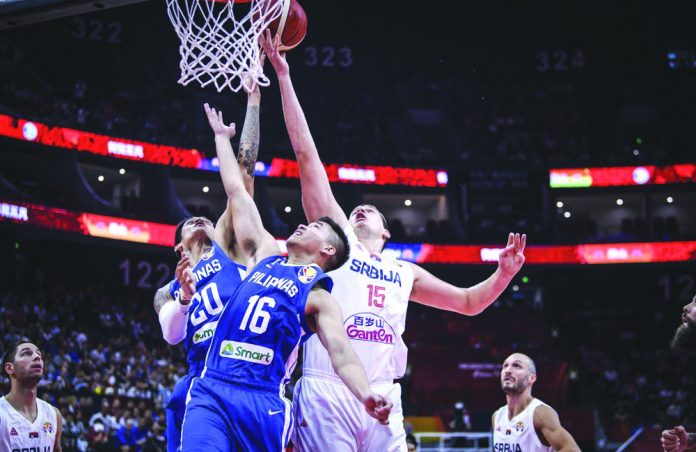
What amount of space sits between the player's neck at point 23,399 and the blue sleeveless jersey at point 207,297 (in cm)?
253

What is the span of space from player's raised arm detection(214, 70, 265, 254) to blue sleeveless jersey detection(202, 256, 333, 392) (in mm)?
1040

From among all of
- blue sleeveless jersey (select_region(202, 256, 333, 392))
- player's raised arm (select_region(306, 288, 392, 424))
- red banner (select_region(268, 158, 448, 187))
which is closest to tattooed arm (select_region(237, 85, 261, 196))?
blue sleeveless jersey (select_region(202, 256, 333, 392))

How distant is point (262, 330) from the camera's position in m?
4.69

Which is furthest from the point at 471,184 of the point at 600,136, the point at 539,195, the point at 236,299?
the point at 236,299

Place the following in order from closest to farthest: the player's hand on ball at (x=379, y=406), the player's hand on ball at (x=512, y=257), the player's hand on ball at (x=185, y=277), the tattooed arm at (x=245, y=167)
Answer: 1. the player's hand on ball at (x=379, y=406)
2. the player's hand on ball at (x=185, y=277)
3. the player's hand on ball at (x=512, y=257)
4. the tattooed arm at (x=245, y=167)

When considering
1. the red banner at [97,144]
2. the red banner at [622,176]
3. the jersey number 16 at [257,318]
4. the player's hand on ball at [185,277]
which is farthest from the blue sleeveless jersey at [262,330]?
the red banner at [622,176]

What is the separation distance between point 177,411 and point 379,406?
5.04 feet

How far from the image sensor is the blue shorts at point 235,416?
4.45 metres

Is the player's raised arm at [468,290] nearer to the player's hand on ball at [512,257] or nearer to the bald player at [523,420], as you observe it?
the player's hand on ball at [512,257]

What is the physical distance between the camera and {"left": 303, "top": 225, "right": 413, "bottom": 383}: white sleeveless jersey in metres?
5.30

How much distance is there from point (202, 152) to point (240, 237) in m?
23.7

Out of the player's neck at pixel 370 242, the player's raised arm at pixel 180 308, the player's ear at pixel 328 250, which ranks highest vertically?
the player's neck at pixel 370 242

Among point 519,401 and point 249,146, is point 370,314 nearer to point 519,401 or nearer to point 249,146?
point 249,146

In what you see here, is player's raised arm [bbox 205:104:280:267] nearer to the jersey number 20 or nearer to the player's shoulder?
the jersey number 20
